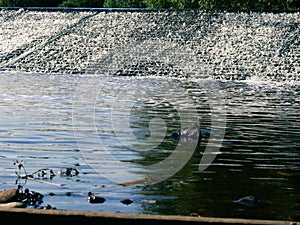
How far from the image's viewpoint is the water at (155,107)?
7215mm

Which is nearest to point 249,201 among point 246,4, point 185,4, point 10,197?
point 10,197

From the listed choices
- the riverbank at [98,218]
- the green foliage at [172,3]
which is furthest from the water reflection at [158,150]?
the green foliage at [172,3]

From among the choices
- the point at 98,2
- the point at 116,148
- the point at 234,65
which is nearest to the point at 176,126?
the point at 116,148

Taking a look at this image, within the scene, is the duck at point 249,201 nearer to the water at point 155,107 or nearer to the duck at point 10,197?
the water at point 155,107

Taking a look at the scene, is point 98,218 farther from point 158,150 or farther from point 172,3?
point 172,3

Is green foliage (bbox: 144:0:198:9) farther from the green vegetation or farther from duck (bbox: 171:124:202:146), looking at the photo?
duck (bbox: 171:124:202:146)

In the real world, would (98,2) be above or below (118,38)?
above

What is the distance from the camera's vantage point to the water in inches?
284

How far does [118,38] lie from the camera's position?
94.6 ft

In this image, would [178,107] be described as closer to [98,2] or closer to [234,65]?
[234,65]

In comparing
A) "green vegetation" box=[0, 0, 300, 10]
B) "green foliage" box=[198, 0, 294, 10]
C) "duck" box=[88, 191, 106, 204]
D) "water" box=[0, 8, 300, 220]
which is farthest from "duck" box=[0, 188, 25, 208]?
"green foliage" box=[198, 0, 294, 10]

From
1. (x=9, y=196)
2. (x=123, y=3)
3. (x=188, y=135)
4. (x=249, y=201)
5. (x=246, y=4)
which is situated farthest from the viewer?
(x=123, y=3)

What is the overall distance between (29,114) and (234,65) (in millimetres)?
12932

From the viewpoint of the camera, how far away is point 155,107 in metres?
14.9
